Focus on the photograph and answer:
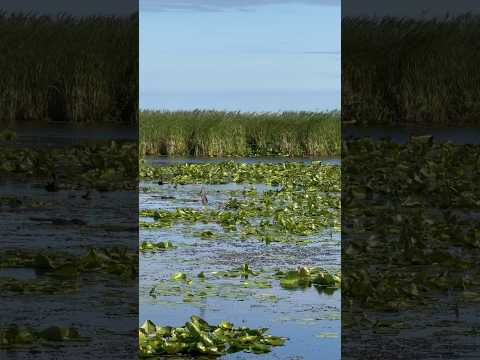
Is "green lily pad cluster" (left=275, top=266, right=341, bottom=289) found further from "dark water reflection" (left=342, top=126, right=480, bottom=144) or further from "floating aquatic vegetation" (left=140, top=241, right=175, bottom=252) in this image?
"floating aquatic vegetation" (left=140, top=241, right=175, bottom=252)

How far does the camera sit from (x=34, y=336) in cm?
570

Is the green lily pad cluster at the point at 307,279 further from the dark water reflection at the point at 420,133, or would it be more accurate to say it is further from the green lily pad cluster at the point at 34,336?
the green lily pad cluster at the point at 34,336

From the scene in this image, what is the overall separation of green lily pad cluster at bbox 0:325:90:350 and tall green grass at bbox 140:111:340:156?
1774cm

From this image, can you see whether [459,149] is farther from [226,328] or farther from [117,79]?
[117,79]

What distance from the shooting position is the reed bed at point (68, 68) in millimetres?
6184

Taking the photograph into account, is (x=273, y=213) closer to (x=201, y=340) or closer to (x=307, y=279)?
(x=307, y=279)

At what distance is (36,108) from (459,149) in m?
3.71

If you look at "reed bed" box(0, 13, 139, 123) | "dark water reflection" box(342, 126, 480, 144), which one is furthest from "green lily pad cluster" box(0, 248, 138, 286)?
"dark water reflection" box(342, 126, 480, 144)

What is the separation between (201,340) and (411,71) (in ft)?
7.64

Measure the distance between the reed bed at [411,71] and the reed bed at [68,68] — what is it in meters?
1.38

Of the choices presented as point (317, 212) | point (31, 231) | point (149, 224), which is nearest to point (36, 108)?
point (31, 231)

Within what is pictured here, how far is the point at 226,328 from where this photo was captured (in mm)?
7012

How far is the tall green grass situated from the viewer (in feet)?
78.0

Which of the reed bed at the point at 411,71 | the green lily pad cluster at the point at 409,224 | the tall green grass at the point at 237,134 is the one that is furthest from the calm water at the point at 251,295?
the tall green grass at the point at 237,134
